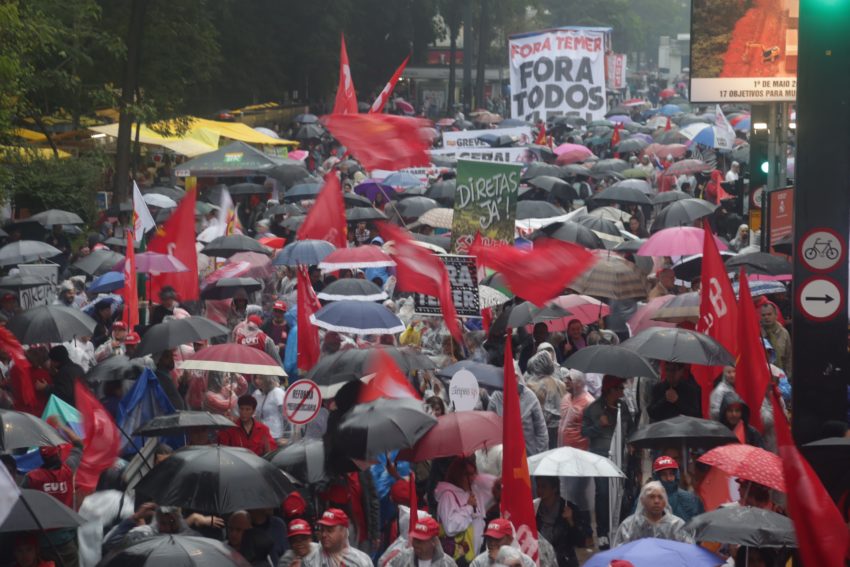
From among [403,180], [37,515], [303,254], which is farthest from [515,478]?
[403,180]

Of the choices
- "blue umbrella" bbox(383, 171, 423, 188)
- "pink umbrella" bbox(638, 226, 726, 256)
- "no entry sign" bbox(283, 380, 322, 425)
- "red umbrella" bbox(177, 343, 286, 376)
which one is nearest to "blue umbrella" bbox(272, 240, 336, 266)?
"pink umbrella" bbox(638, 226, 726, 256)

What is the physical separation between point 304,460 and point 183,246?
6939 mm

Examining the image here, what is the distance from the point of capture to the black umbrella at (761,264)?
15.1 metres

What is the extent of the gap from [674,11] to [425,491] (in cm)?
15797

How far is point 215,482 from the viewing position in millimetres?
8203

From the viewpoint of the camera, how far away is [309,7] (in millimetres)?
52656

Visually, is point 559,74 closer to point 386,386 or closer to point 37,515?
point 386,386

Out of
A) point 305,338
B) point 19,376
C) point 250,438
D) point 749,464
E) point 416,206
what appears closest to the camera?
point 749,464

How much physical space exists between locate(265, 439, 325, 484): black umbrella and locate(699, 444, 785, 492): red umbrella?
2.28 meters

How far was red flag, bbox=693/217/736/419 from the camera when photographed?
36.4ft

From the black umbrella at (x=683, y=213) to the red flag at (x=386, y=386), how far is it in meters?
9.98

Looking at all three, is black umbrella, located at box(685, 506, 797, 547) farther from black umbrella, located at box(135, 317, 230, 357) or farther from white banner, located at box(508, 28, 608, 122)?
white banner, located at box(508, 28, 608, 122)

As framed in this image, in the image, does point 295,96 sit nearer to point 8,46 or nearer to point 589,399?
point 8,46

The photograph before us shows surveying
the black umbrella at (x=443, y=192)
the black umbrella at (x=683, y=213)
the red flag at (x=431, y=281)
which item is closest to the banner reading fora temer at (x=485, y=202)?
the red flag at (x=431, y=281)
